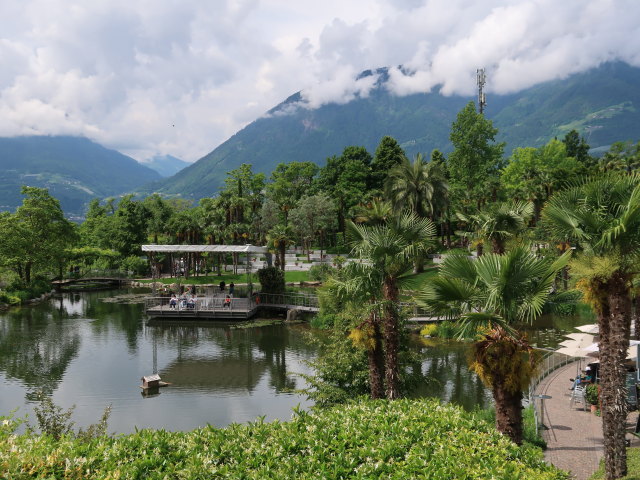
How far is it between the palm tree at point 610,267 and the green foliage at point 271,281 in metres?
32.0

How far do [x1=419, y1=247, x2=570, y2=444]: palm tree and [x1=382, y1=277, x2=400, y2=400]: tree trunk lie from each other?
2.52m

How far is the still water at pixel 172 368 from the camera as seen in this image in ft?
67.8

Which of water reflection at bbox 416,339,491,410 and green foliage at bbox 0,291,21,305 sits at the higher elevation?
green foliage at bbox 0,291,21,305

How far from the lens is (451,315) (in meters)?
12.0

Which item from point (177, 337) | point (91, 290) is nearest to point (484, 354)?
point (177, 337)

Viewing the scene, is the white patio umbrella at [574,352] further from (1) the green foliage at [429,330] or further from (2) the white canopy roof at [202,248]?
(2) the white canopy roof at [202,248]

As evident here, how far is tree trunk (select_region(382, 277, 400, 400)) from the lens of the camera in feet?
46.7

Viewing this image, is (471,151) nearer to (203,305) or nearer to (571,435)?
(203,305)

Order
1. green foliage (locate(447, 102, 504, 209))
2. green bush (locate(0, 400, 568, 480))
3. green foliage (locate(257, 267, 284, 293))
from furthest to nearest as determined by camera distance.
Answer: green foliage (locate(447, 102, 504, 209))
green foliage (locate(257, 267, 284, 293))
green bush (locate(0, 400, 568, 480))

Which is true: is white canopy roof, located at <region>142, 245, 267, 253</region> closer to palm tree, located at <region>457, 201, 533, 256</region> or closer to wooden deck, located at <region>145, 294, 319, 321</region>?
wooden deck, located at <region>145, 294, 319, 321</region>

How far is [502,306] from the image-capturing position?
1106 cm

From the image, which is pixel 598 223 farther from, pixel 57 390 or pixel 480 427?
pixel 57 390

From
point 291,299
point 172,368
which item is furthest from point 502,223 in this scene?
point 172,368

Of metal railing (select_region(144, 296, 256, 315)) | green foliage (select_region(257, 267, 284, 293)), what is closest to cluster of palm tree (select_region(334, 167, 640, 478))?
metal railing (select_region(144, 296, 256, 315))
